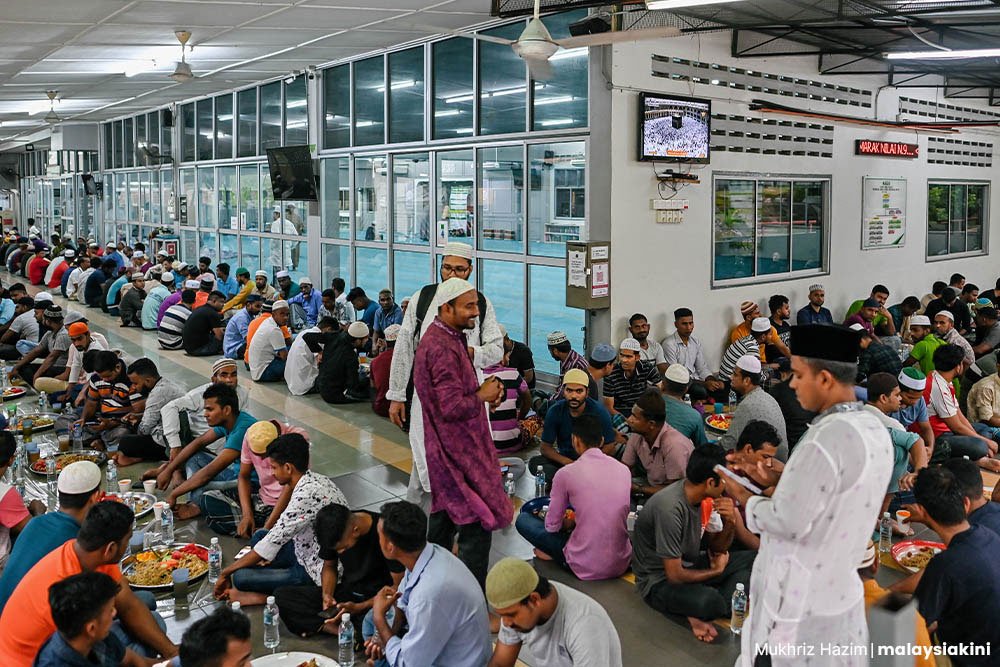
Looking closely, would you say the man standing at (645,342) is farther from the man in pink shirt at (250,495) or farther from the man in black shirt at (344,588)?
the man in black shirt at (344,588)

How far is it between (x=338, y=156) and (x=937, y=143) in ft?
32.5

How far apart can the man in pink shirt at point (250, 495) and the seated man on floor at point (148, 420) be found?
143 cm

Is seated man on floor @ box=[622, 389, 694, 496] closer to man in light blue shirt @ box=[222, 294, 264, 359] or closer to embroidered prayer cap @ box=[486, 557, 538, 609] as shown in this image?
embroidered prayer cap @ box=[486, 557, 538, 609]

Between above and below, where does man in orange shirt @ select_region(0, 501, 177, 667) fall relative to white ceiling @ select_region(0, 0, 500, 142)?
below

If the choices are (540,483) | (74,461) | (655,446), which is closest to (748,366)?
(655,446)

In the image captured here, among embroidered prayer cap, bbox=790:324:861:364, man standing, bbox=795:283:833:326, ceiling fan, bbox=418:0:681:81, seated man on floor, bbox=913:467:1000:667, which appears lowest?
seated man on floor, bbox=913:467:1000:667

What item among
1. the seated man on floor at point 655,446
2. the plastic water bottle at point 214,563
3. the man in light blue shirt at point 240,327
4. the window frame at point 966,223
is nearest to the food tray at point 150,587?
the plastic water bottle at point 214,563

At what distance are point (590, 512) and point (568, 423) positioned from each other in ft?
5.09

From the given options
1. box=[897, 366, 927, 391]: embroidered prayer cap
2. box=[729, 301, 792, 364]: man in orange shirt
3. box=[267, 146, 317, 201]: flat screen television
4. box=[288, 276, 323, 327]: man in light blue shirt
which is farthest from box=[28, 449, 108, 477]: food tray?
box=[267, 146, 317, 201]: flat screen television

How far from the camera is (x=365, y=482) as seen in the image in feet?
23.3

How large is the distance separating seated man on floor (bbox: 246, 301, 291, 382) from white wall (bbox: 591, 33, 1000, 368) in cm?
406

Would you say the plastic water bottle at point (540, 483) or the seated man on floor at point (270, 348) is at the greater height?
the seated man on floor at point (270, 348)

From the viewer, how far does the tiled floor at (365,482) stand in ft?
14.5

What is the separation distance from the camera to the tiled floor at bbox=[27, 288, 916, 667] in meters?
4.43
